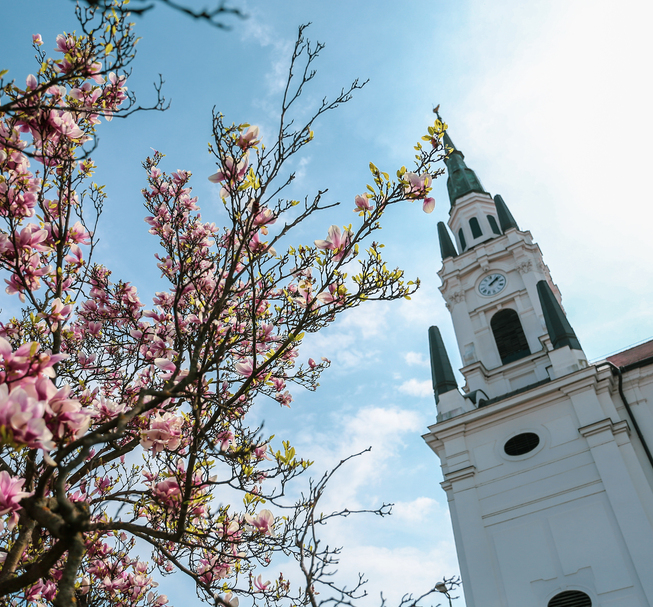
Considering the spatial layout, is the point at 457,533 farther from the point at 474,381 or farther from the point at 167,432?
the point at 167,432

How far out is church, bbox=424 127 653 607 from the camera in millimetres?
13812

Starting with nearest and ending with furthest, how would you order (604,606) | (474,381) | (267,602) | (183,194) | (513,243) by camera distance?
(267,602), (183,194), (604,606), (474,381), (513,243)

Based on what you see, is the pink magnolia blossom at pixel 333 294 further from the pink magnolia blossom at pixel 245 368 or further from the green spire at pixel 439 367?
the green spire at pixel 439 367

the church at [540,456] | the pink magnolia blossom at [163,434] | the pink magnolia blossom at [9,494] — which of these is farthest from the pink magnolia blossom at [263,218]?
the church at [540,456]

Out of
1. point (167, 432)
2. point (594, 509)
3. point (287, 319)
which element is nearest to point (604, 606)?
point (594, 509)

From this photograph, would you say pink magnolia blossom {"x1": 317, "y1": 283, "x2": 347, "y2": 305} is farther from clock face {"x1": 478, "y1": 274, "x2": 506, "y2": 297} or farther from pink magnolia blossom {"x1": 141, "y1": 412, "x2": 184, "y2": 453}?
clock face {"x1": 478, "y1": 274, "x2": 506, "y2": 297}

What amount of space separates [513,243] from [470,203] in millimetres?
4825

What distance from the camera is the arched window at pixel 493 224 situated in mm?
25875

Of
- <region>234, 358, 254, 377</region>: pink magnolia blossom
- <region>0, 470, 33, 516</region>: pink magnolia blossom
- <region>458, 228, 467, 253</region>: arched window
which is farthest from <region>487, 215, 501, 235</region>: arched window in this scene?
<region>0, 470, 33, 516</region>: pink magnolia blossom

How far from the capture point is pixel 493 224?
2638 centimetres

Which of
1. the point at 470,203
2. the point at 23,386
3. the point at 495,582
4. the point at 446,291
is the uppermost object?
the point at 470,203

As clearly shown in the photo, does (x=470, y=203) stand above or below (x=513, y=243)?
above

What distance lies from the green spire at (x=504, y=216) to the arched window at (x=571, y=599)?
51.1 ft

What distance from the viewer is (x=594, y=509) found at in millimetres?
14492
